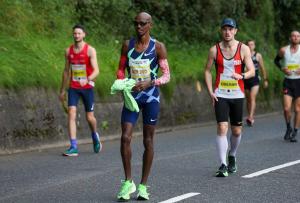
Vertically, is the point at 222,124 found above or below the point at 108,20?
below

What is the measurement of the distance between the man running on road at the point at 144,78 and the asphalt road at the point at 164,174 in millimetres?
545

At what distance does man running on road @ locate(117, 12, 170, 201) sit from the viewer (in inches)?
337

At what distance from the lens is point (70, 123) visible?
1287 cm

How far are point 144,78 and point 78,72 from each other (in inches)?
172

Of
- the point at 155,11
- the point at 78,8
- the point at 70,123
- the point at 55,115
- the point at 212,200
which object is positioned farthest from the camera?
the point at 155,11

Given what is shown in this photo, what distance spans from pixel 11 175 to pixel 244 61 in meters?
3.42

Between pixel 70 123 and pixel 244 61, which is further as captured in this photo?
pixel 70 123

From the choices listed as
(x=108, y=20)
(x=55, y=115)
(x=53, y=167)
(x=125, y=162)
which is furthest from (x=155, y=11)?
(x=125, y=162)

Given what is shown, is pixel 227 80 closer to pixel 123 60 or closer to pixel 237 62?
pixel 237 62

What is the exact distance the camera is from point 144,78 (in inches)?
342

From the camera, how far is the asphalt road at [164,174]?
28.8ft

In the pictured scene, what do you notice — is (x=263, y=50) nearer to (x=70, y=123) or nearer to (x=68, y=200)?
(x=70, y=123)

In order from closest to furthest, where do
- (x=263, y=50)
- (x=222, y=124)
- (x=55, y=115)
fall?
(x=222, y=124), (x=55, y=115), (x=263, y=50)

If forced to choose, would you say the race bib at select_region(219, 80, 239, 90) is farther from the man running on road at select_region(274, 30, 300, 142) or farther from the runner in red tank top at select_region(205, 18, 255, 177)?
the man running on road at select_region(274, 30, 300, 142)
